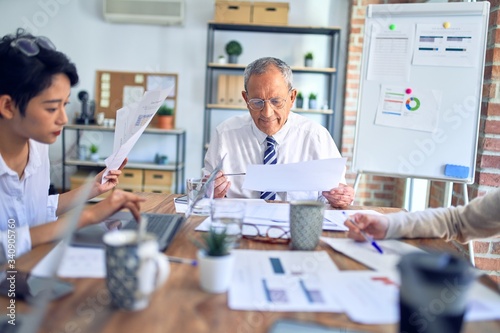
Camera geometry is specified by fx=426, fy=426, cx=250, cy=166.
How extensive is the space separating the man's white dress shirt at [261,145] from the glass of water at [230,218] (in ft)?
2.60

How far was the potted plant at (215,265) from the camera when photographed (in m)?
0.74

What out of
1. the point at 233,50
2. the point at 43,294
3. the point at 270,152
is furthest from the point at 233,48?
the point at 43,294

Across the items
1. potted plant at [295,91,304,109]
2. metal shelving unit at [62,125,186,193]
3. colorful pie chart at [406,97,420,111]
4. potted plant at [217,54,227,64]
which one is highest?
potted plant at [217,54,227,64]

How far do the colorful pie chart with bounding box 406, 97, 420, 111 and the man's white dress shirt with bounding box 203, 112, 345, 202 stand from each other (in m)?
0.49

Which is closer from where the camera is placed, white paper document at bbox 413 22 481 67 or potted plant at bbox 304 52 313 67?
white paper document at bbox 413 22 481 67

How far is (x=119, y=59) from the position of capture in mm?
4176

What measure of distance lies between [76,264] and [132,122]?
552 mm

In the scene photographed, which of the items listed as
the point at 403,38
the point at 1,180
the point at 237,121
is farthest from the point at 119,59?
the point at 1,180

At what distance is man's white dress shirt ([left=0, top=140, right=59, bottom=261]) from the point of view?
46.4 inches

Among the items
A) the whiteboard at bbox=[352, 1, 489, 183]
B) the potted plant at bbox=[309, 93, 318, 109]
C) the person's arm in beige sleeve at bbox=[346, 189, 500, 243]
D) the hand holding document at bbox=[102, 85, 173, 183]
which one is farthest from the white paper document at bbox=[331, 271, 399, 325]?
the potted plant at bbox=[309, 93, 318, 109]

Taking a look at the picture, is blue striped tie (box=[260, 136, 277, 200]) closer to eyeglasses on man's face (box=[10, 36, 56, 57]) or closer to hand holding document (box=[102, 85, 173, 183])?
hand holding document (box=[102, 85, 173, 183])

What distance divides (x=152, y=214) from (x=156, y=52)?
3.22 m

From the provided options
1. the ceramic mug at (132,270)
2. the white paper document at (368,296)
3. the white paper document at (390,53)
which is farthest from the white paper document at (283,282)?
the white paper document at (390,53)

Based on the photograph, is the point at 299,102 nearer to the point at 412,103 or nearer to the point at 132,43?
the point at 132,43
